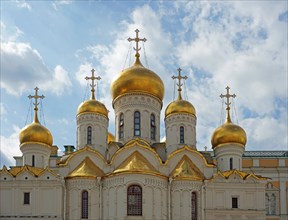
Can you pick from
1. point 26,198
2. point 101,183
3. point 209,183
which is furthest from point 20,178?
point 209,183

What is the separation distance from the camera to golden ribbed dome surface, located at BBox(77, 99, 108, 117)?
144 ft

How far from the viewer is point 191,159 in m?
42.0

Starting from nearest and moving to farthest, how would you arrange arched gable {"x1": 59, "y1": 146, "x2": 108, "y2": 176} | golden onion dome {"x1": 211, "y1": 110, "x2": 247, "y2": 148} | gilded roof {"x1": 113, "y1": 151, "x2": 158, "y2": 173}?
gilded roof {"x1": 113, "y1": 151, "x2": 158, "y2": 173}
arched gable {"x1": 59, "y1": 146, "x2": 108, "y2": 176}
golden onion dome {"x1": 211, "y1": 110, "x2": 247, "y2": 148}

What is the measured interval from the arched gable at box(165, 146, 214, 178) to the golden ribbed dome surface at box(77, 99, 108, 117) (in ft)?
19.1

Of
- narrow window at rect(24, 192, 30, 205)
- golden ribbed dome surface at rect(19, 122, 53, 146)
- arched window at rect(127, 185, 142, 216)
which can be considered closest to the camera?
arched window at rect(127, 185, 142, 216)

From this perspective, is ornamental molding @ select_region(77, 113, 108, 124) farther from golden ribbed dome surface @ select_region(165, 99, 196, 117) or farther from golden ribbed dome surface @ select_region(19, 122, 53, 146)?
golden ribbed dome surface @ select_region(165, 99, 196, 117)

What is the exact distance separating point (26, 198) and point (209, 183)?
11388 millimetres

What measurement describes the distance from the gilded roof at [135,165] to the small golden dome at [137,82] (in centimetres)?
554

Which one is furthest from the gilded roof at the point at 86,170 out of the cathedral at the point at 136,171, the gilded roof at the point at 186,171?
the gilded roof at the point at 186,171

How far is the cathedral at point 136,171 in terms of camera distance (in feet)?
127

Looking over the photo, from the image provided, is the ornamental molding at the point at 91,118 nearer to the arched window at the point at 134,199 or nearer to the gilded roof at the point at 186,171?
the gilded roof at the point at 186,171

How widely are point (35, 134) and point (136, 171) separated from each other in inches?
329

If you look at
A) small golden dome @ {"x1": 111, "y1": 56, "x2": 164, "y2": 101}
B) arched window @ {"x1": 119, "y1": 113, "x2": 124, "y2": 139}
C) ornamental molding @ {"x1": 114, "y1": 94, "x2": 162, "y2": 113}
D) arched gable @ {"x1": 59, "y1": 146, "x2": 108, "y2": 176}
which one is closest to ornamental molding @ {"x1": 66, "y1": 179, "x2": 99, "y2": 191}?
arched gable @ {"x1": 59, "y1": 146, "x2": 108, "y2": 176}

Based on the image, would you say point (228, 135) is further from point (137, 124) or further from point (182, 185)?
point (137, 124)
